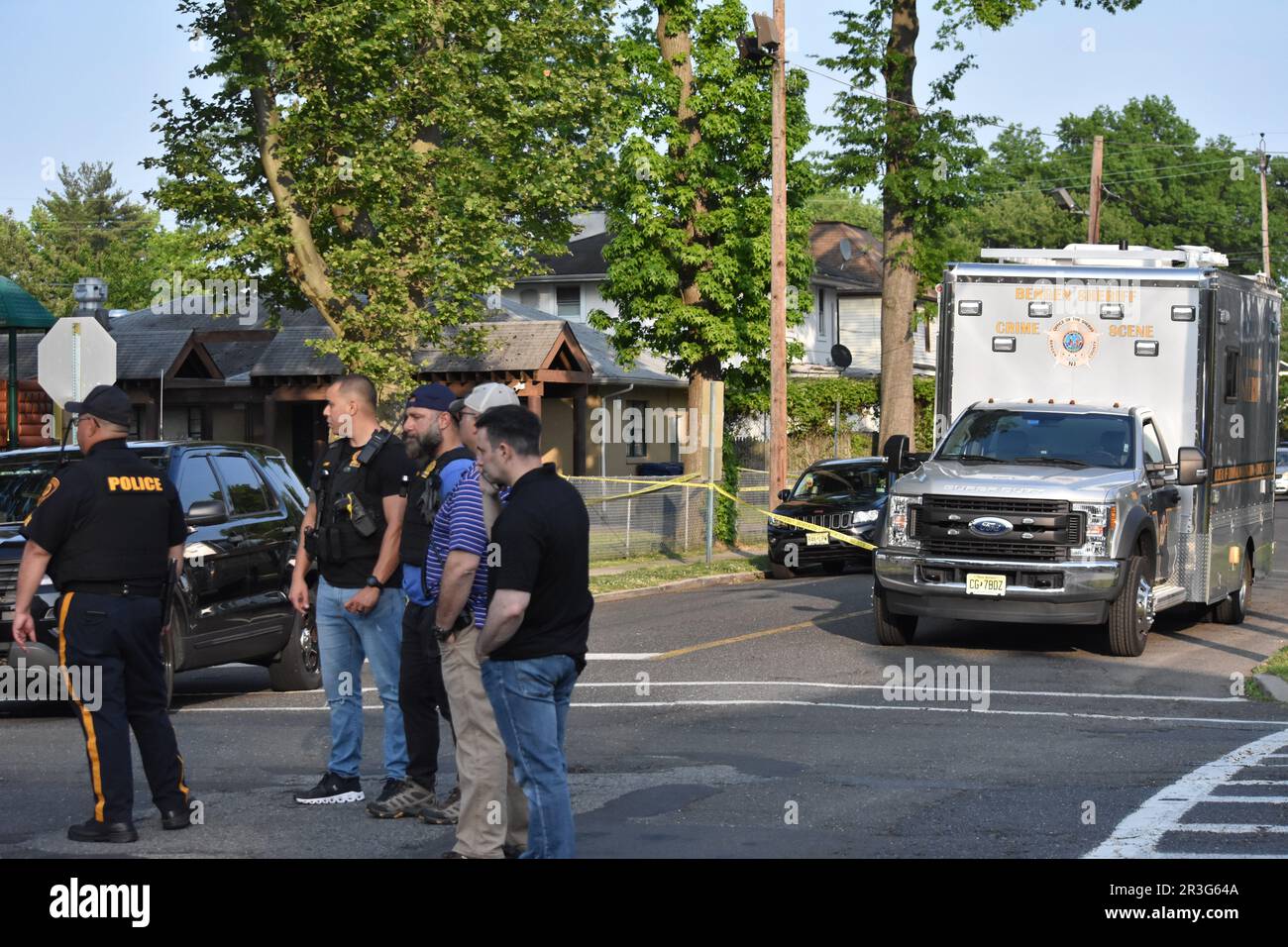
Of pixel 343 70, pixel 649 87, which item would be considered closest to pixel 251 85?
pixel 343 70

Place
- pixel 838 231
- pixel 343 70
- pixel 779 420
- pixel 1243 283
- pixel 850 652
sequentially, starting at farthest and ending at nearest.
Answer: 1. pixel 838 231
2. pixel 779 420
3. pixel 343 70
4. pixel 1243 283
5. pixel 850 652

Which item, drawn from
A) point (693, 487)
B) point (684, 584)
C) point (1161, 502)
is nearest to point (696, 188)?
point (693, 487)

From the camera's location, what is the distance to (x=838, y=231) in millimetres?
65312

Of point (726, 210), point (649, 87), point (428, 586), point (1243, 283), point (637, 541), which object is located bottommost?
point (637, 541)

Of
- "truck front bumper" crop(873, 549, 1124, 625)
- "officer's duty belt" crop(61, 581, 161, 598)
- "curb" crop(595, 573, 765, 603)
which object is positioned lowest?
"curb" crop(595, 573, 765, 603)

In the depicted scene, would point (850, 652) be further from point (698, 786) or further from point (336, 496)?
point (336, 496)

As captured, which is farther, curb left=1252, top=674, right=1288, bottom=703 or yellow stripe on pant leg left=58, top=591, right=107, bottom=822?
curb left=1252, top=674, right=1288, bottom=703

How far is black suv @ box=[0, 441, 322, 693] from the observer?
11.5 meters

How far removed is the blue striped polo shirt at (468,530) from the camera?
6930mm

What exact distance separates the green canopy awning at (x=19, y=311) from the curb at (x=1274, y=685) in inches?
758

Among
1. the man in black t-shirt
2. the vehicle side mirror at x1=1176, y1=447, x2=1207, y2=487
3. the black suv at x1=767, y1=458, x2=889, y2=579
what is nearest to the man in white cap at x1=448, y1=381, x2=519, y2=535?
the man in black t-shirt

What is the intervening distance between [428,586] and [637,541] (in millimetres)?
20788

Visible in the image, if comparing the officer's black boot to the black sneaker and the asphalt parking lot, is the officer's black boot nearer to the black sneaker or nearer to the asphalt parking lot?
the asphalt parking lot

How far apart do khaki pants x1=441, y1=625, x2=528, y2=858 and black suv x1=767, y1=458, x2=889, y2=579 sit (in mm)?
17186
